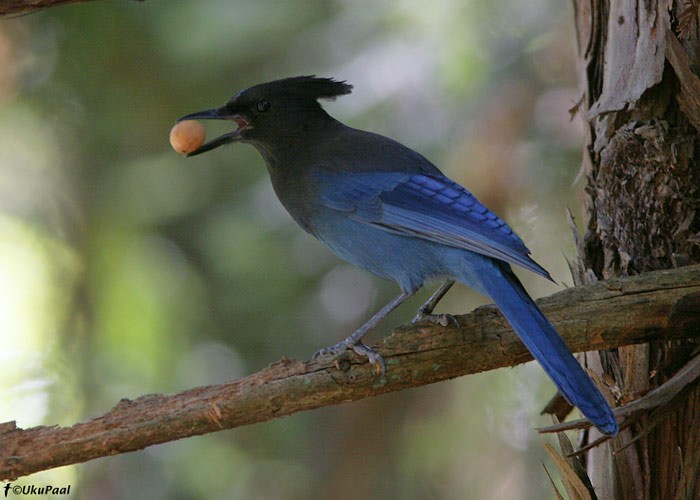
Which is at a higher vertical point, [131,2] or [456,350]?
[131,2]

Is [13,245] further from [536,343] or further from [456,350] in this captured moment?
[536,343]

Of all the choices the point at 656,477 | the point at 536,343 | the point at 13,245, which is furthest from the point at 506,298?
the point at 13,245

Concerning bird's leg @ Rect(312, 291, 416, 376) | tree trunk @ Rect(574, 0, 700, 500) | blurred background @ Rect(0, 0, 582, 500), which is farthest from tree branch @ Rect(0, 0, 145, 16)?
tree trunk @ Rect(574, 0, 700, 500)

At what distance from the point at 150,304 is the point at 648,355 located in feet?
7.99

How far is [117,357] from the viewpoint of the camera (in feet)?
12.9

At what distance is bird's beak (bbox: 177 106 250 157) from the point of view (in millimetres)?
3414

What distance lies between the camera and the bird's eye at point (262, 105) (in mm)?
3562

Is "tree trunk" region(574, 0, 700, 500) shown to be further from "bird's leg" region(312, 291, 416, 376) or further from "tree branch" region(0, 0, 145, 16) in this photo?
"tree branch" region(0, 0, 145, 16)

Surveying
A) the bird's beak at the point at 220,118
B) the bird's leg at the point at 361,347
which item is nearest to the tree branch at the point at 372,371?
the bird's leg at the point at 361,347

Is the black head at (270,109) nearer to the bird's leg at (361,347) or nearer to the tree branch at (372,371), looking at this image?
the bird's leg at (361,347)

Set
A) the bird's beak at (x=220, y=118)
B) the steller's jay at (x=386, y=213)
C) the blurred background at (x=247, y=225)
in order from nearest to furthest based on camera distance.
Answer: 1. the steller's jay at (x=386, y=213)
2. the bird's beak at (x=220, y=118)
3. the blurred background at (x=247, y=225)

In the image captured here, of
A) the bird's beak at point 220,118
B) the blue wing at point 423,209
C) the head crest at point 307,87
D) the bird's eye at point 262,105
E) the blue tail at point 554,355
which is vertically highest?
the head crest at point 307,87

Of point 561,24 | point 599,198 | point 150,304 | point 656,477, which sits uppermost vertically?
point 561,24

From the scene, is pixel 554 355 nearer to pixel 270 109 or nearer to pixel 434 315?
pixel 434 315
